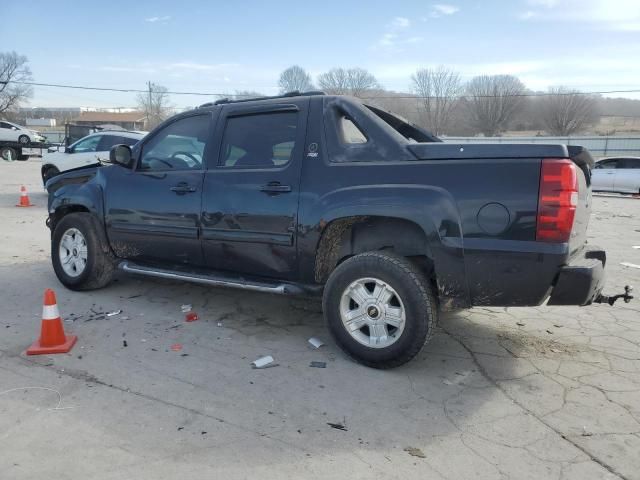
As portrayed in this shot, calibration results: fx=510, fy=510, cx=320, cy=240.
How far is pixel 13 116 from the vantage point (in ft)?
283

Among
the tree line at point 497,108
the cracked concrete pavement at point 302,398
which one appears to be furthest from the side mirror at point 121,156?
the tree line at point 497,108

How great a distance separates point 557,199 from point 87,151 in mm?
12830

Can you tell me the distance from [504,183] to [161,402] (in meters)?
2.54

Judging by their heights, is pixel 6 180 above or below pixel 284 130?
below

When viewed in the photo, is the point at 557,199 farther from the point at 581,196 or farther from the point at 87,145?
the point at 87,145

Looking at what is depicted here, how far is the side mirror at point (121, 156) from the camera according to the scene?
489cm

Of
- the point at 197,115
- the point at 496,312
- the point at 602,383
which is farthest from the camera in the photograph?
the point at 496,312

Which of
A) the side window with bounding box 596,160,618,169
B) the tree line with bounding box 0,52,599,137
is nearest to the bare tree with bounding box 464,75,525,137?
the tree line with bounding box 0,52,599,137

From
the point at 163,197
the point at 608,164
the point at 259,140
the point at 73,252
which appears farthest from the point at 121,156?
the point at 608,164

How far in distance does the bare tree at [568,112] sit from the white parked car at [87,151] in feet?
203

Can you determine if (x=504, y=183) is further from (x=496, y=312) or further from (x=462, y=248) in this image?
(x=496, y=312)

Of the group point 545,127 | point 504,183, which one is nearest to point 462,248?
point 504,183

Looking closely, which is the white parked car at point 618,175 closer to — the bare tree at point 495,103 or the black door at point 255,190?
the black door at point 255,190

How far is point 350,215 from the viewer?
143 inches
